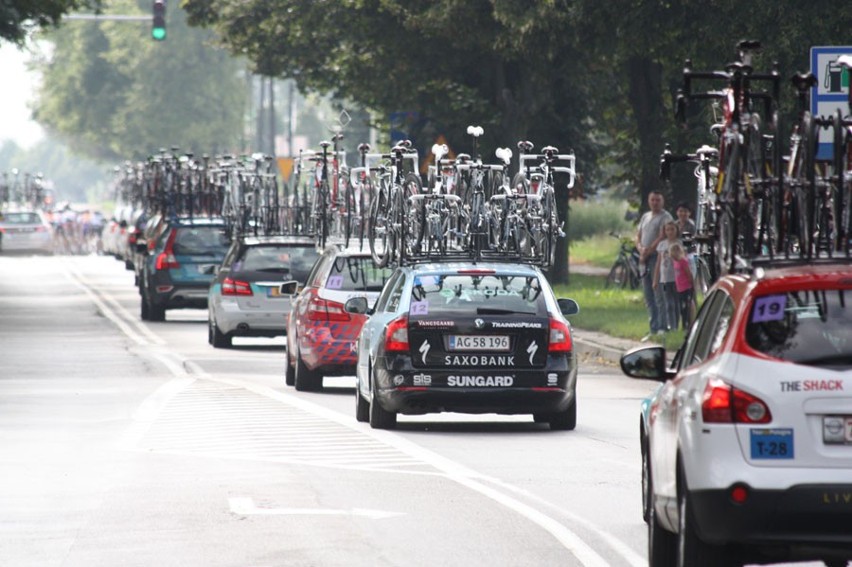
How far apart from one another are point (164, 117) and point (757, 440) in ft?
370

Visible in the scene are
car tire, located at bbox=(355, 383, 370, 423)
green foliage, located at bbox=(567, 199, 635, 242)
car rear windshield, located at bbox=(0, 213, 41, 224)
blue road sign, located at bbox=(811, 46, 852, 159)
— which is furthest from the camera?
car rear windshield, located at bbox=(0, 213, 41, 224)

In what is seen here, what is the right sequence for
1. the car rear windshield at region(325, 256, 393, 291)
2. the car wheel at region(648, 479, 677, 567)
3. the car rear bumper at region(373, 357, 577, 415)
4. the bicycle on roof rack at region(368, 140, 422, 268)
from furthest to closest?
the car rear windshield at region(325, 256, 393, 291)
the bicycle on roof rack at region(368, 140, 422, 268)
the car rear bumper at region(373, 357, 577, 415)
the car wheel at region(648, 479, 677, 567)

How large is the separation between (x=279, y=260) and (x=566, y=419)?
12.3 meters

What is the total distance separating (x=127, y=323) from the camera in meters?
37.3

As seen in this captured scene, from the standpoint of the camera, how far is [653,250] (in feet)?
94.2

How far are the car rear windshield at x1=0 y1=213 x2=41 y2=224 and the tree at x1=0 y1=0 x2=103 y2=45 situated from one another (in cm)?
3969

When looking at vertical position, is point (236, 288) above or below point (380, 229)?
below

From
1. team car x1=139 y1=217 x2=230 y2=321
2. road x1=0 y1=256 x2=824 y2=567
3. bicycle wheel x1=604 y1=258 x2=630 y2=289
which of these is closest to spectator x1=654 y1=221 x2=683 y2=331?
road x1=0 y1=256 x2=824 y2=567

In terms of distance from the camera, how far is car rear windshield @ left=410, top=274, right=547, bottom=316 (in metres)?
17.4

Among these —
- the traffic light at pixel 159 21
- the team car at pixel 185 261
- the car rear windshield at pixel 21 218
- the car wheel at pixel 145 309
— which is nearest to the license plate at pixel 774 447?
the team car at pixel 185 261

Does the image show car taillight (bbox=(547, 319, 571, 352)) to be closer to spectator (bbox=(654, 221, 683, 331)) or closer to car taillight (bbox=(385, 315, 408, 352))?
car taillight (bbox=(385, 315, 408, 352))

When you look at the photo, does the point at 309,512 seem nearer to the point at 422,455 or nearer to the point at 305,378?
the point at 422,455

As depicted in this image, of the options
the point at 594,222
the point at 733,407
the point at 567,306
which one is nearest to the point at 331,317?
the point at 567,306

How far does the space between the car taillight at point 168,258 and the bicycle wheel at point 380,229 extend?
12256 mm
